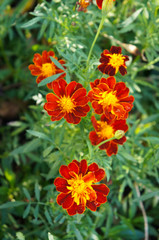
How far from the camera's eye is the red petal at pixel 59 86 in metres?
1.38

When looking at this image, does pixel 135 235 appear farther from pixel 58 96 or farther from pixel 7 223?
pixel 58 96

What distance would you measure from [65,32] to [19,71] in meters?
0.87

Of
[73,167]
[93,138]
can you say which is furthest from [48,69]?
[73,167]

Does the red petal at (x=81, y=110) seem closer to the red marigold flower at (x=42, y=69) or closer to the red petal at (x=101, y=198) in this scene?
the red marigold flower at (x=42, y=69)

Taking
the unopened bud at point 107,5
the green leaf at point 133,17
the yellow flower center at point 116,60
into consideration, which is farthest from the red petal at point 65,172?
the green leaf at point 133,17

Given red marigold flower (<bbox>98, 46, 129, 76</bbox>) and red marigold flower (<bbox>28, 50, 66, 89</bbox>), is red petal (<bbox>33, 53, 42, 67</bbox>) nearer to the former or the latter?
red marigold flower (<bbox>28, 50, 66, 89</bbox>)

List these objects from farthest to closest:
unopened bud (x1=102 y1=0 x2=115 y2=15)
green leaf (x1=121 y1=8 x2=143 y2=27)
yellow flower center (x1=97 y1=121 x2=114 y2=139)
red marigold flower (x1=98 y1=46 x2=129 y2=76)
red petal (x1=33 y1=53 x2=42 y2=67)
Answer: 1. green leaf (x1=121 y1=8 x2=143 y2=27)
2. red petal (x1=33 y1=53 x2=42 y2=67)
3. yellow flower center (x1=97 y1=121 x2=114 y2=139)
4. red marigold flower (x1=98 y1=46 x2=129 y2=76)
5. unopened bud (x1=102 y1=0 x2=115 y2=15)

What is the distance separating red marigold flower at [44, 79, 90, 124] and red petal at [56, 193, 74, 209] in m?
0.35

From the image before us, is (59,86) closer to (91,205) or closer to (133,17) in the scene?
(91,205)

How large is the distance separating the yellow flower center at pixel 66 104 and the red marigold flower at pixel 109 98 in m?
0.11

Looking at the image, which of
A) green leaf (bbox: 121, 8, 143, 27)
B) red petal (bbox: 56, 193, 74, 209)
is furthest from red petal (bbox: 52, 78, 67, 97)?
green leaf (bbox: 121, 8, 143, 27)

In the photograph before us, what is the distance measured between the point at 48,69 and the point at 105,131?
48 centimetres

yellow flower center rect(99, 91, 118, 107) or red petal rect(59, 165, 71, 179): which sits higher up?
yellow flower center rect(99, 91, 118, 107)

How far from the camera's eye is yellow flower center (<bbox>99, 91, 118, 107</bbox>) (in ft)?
4.49
